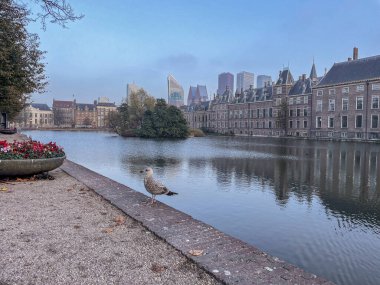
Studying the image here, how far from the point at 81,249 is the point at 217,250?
1.88 metres

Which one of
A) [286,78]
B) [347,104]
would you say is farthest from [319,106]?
[286,78]

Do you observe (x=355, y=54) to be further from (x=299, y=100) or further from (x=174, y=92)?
(x=174, y=92)

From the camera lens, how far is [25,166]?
9414mm

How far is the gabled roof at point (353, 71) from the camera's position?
51031mm

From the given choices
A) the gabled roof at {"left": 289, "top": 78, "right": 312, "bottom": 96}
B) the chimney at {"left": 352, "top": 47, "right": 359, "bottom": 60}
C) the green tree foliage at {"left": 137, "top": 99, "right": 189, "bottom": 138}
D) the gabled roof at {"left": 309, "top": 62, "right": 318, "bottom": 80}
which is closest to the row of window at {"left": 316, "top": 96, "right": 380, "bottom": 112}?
the gabled roof at {"left": 289, "top": 78, "right": 312, "bottom": 96}

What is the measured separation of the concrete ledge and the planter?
3.78 metres

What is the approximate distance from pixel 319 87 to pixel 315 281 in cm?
6310

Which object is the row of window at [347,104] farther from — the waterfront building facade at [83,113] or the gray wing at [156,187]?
the waterfront building facade at [83,113]

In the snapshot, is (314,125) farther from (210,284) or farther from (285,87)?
(210,284)

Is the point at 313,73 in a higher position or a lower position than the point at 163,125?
higher

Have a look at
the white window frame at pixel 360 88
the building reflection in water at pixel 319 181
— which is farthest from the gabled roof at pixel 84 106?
the building reflection in water at pixel 319 181

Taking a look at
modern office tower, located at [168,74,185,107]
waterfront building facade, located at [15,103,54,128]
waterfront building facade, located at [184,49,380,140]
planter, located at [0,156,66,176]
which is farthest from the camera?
modern office tower, located at [168,74,185,107]

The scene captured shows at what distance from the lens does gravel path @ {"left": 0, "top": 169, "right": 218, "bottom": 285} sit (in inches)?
144

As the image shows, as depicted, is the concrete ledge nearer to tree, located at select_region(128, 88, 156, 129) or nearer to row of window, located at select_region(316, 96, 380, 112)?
row of window, located at select_region(316, 96, 380, 112)
